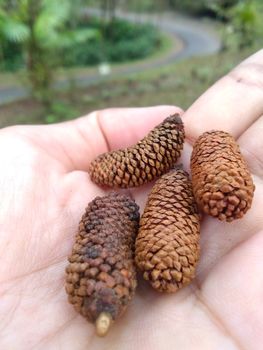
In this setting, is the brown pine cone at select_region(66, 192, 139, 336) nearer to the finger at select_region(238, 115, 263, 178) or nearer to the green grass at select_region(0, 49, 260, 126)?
the finger at select_region(238, 115, 263, 178)

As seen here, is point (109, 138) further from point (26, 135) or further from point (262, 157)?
point (262, 157)

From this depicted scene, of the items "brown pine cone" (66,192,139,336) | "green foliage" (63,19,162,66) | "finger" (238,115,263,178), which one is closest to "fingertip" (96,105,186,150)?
"finger" (238,115,263,178)

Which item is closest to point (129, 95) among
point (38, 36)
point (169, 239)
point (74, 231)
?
point (38, 36)

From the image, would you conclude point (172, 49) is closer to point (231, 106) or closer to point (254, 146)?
point (231, 106)

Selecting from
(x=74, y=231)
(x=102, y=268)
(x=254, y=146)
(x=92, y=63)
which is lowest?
(x=92, y=63)

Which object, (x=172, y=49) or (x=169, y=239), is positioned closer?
(x=169, y=239)

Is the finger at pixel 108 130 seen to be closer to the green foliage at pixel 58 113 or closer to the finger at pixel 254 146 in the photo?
the finger at pixel 254 146
